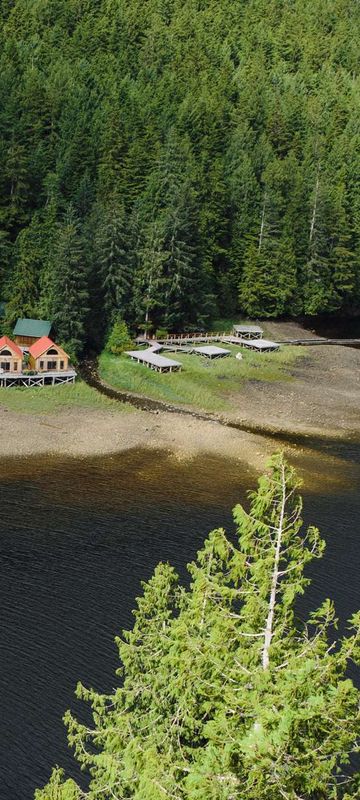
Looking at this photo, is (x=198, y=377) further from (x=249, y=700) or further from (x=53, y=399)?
(x=249, y=700)

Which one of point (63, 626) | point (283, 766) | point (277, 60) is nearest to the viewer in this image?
point (283, 766)

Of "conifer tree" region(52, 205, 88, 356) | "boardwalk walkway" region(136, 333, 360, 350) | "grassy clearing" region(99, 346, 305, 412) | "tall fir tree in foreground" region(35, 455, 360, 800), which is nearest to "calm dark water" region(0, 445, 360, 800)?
"tall fir tree in foreground" region(35, 455, 360, 800)

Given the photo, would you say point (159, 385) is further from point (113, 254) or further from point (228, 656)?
point (228, 656)

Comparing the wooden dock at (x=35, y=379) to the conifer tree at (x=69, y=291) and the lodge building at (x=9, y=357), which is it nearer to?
the lodge building at (x=9, y=357)

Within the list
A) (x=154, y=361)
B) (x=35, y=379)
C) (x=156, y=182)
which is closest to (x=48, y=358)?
(x=35, y=379)

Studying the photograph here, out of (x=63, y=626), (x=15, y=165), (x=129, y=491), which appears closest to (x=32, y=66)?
(x=15, y=165)

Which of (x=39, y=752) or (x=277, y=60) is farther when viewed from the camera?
(x=277, y=60)

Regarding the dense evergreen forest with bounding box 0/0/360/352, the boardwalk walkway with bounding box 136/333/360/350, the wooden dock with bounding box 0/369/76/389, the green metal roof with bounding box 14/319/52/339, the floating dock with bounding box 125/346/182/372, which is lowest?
the wooden dock with bounding box 0/369/76/389

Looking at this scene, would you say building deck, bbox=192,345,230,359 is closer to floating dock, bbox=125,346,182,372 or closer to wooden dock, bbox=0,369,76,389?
floating dock, bbox=125,346,182,372
